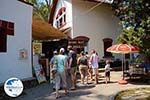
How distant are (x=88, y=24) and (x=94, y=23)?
797 millimetres

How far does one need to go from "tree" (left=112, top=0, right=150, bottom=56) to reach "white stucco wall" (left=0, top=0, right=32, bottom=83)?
5560mm

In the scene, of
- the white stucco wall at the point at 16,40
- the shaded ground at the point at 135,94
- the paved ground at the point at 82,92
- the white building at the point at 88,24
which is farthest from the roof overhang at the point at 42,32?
the shaded ground at the point at 135,94

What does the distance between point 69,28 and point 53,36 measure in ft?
18.1

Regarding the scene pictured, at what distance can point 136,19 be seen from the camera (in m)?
22.8

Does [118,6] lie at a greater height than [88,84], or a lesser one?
greater

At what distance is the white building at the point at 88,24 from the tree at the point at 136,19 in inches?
284

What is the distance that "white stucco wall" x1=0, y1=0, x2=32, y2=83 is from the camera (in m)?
18.1

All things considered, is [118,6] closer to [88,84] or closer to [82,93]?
[88,84]

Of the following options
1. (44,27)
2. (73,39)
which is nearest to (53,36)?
(44,27)

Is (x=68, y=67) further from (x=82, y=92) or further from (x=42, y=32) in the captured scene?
(x=42, y=32)

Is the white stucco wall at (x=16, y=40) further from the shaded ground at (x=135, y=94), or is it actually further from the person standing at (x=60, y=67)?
A: the shaded ground at (x=135, y=94)

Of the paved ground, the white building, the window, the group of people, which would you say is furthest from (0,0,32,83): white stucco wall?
the white building

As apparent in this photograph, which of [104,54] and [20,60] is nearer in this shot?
[20,60]

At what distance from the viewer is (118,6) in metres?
23.6
